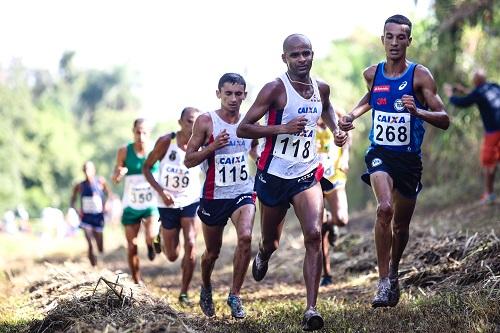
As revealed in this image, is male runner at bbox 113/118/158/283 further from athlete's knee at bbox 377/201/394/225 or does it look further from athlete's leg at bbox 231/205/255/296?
athlete's knee at bbox 377/201/394/225

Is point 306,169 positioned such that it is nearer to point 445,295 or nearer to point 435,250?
point 445,295

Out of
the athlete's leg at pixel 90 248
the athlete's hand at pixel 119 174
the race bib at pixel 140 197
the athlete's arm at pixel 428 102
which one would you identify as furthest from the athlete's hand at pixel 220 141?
the athlete's leg at pixel 90 248

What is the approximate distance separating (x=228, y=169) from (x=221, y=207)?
0.37 meters

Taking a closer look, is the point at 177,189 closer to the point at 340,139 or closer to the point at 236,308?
the point at 236,308

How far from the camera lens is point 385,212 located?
6.52 m

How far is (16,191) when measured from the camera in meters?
44.4

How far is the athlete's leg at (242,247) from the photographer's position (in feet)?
23.2

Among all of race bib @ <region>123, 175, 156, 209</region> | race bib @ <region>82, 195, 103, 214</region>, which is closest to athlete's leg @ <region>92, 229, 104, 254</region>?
race bib @ <region>82, 195, 103, 214</region>

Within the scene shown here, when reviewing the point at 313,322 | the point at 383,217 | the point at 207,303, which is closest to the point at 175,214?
the point at 207,303

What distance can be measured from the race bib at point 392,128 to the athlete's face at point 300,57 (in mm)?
778

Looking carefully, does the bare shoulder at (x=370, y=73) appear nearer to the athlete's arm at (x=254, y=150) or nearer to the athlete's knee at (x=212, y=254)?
the athlete's arm at (x=254, y=150)

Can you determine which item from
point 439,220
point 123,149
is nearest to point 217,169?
point 123,149

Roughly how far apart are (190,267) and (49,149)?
143ft

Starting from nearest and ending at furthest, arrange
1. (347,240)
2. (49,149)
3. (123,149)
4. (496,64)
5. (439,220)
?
(123,149) → (347,240) → (439,220) → (496,64) → (49,149)
